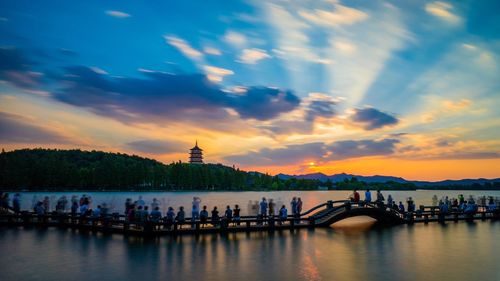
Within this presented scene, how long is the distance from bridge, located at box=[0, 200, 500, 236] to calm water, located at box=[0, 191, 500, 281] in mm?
1474

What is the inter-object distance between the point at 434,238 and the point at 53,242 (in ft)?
68.1

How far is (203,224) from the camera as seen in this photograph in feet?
85.8

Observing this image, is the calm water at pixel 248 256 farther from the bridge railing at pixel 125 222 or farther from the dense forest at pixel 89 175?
the dense forest at pixel 89 175

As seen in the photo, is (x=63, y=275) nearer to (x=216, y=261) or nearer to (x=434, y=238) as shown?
(x=216, y=261)

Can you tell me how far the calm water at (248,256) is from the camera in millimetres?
13680

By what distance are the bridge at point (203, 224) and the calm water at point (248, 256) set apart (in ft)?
4.84

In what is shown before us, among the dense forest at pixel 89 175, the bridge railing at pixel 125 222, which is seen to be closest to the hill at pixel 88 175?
the dense forest at pixel 89 175

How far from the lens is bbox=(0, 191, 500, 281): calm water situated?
1368 cm

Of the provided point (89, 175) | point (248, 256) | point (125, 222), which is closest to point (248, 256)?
point (248, 256)

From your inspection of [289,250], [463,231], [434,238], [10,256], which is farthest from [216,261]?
[463,231]

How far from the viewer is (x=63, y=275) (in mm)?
13203

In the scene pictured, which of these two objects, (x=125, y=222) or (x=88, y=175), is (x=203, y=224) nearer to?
(x=125, y=222)

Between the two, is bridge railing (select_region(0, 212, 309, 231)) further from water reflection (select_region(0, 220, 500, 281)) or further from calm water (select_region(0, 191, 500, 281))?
calm water (select_region(0, 191, 500, 281))

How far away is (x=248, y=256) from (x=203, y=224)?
9.53 metres
